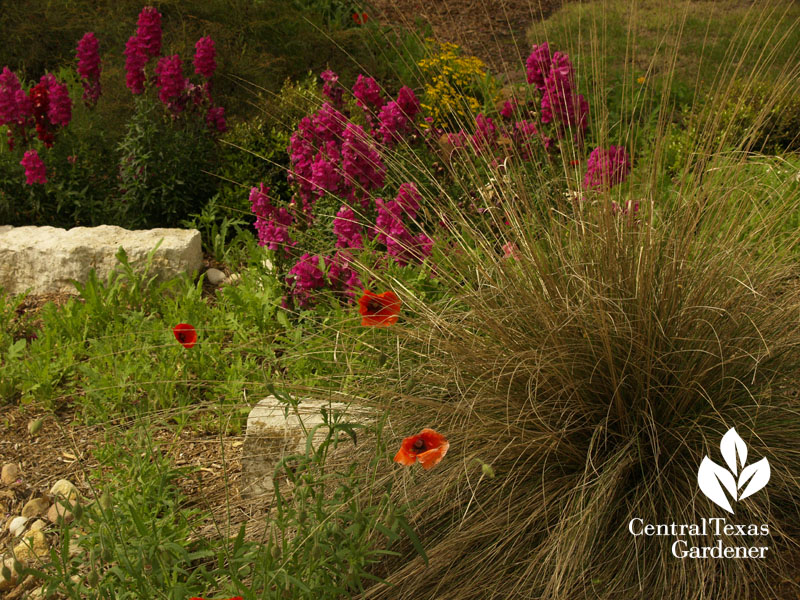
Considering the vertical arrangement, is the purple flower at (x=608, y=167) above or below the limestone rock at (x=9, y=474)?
above

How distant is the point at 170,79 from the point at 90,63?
571 mm

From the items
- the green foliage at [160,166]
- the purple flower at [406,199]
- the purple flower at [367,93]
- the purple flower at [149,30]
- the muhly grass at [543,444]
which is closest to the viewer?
the muhly grass at [543,444]

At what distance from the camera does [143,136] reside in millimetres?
4277

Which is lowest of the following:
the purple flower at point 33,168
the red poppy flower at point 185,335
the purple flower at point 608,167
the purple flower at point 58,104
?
the purple flower at point 33,168

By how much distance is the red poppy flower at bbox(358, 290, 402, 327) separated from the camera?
2.16 meters

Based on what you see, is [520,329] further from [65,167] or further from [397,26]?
[397,26]

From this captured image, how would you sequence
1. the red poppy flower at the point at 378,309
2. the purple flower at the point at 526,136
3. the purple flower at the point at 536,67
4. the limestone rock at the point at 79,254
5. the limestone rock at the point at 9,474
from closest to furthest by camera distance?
1. the red poppy flower at the point at 378,309
2. the limestone rock at the point at 9,474
3. the purple flower at the point at 526,136
4. the purple flower at the point at 536,67
5. the limestone rock at the point at 79,254

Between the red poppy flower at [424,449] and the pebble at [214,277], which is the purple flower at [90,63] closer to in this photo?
the pebble at [214,277]

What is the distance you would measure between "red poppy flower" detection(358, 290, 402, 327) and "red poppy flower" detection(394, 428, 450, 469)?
17.9 inches

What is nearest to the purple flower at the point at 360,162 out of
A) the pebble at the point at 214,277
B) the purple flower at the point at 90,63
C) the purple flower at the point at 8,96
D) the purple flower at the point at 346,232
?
the purple flower at the point at 346,232

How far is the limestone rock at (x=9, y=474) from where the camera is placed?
275 cm

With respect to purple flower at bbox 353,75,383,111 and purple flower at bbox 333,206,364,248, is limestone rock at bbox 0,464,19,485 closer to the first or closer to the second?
purple flower at bbox 333,206,364,248

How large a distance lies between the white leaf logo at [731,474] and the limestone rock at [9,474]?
228 cm

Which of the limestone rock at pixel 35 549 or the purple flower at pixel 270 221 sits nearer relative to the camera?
the limestone rock at pixel 35 549
